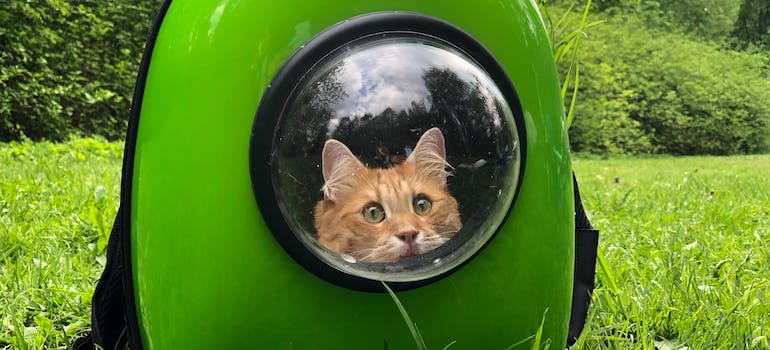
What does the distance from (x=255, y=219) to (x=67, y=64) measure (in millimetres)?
6495

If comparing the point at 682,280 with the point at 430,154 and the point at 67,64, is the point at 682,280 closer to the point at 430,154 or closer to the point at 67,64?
the point at 430,154

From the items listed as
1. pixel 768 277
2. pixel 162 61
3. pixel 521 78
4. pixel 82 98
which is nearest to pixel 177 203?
pixel 162 61

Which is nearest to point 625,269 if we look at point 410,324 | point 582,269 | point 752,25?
point 582,269

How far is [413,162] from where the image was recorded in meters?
0.84

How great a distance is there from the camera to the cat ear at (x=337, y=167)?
2.69 feet

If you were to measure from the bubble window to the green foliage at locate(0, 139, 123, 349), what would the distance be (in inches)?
24.8

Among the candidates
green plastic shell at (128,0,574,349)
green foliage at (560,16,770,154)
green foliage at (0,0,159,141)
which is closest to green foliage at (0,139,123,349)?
green plastic shell at (128,0,574,349)

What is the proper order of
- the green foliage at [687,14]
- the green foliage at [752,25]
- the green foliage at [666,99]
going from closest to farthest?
the green foliage at [666,99], the green foliage at [752,25], the green foliage at [687,14]

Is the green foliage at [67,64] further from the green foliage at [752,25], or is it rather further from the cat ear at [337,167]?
the green foliage at [752,25]

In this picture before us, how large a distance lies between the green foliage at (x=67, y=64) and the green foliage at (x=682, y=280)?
5.13m

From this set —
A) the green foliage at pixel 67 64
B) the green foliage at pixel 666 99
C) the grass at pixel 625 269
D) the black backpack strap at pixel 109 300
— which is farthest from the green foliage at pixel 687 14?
the black backpack strap at pixel 109 300

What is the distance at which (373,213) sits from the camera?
33.4 inches

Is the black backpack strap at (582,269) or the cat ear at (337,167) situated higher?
the cat ear at (337,167)

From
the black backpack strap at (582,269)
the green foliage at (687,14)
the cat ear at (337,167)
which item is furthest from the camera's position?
the green foliage at (687,14)
